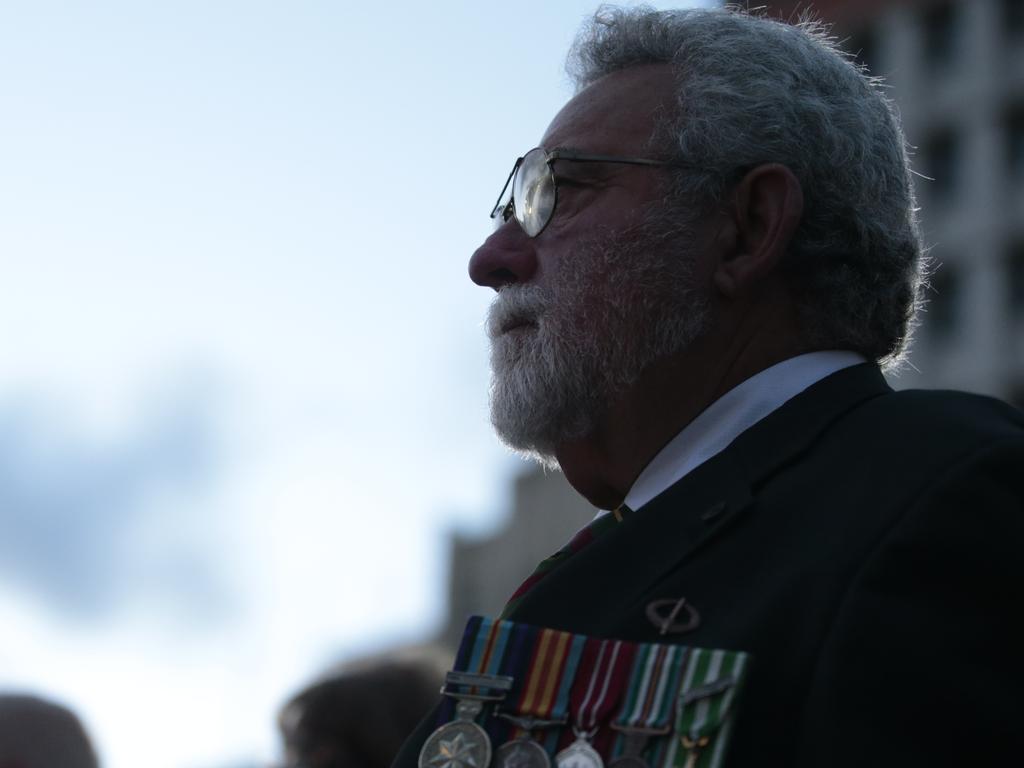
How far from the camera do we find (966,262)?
32.7m

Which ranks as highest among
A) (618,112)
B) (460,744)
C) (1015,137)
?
(618,112)

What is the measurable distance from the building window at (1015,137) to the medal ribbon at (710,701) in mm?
31987

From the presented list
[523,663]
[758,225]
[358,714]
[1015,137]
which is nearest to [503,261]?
[758,225]

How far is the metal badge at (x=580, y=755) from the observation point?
2.34 metres

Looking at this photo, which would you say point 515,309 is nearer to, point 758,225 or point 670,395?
point 670,395

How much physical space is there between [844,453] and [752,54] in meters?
1.05

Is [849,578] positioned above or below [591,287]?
below

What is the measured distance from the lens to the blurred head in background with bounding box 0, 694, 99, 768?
3.86 meters

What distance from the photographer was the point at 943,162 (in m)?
34.2

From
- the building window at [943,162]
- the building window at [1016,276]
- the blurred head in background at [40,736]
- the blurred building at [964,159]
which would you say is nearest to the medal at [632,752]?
the blurred head in background at [40,736]

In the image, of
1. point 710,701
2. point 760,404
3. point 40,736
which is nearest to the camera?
point 710,701

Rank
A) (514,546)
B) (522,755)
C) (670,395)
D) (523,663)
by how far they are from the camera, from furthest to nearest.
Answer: (514,546)
(670,395)
(523,663)
(522,755)

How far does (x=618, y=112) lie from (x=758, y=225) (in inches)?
16.0

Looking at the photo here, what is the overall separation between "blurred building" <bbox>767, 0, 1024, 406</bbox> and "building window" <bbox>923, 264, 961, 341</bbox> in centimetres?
2
